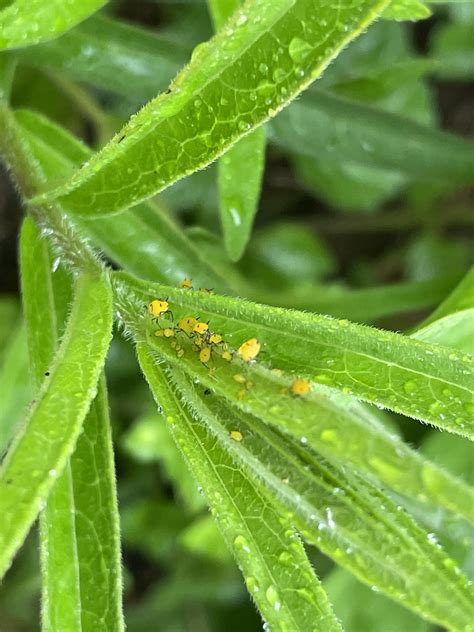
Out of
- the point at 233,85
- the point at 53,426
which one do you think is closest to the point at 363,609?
the point at 53,426

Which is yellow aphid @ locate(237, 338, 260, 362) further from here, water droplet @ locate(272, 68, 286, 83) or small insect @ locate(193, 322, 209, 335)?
water droplet @ locate(272, 68, 286, 83)

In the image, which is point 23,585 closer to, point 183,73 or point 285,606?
point 285,606

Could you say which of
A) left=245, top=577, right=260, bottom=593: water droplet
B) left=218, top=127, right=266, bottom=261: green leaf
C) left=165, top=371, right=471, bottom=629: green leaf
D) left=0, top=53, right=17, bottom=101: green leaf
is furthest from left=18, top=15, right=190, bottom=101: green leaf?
left=245, top=577, right=260, bottom=593: water droplet

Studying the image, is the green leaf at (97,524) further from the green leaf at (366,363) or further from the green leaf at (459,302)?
the green leaf at (459,302)

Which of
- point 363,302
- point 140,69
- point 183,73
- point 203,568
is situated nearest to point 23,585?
point 203,568

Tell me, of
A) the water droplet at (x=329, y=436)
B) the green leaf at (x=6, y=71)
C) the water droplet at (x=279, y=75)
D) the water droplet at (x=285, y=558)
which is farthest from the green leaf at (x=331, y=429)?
the green leaf at (x=6, y=71)

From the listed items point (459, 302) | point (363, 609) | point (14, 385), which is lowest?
point (363, 609)

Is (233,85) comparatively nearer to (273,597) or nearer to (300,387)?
(300,387)
